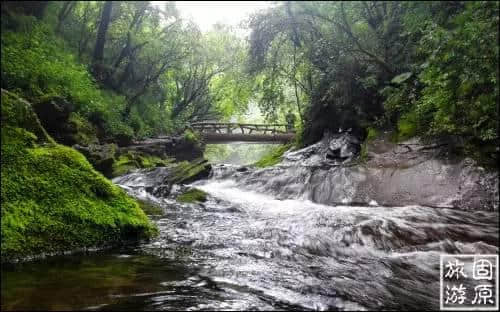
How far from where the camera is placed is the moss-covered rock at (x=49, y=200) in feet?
11.5

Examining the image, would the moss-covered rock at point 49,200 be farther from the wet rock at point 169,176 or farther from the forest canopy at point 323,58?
the wet rock at point 169,176

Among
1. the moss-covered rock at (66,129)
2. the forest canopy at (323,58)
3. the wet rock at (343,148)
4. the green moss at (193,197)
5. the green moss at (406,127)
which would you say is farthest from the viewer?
the wet rock at (343,148)

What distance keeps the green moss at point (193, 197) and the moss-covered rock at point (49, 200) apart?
370cm

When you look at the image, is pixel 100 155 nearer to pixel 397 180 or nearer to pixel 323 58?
pixel 323 58

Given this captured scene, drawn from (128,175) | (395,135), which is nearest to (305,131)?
(395,135)

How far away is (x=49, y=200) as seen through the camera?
3.92m

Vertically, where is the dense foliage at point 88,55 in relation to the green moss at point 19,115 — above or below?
above

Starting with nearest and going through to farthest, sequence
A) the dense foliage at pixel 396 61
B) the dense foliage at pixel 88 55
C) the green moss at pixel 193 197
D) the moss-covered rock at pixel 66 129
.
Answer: the dense foliage at pixel 88 55
the dense foliage at pixel 396 61
the moss-covered rock at pixel 66 129
the green moss at pixel 193 197

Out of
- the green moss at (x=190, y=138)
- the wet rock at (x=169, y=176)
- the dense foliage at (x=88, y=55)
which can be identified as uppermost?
the green moss at (x=190, y=138)

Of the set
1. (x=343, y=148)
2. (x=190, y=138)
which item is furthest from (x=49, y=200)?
(x=190, y=138)

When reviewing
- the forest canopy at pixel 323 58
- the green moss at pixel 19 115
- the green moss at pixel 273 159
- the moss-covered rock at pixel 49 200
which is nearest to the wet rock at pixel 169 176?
the green moss at pixel 273 159

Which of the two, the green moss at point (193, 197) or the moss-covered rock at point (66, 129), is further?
the green moss at point (193, 197)

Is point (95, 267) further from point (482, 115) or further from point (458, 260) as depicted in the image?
point (482, 115)

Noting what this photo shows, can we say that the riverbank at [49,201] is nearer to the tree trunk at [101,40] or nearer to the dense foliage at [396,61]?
the tree trunk at [101,40]
